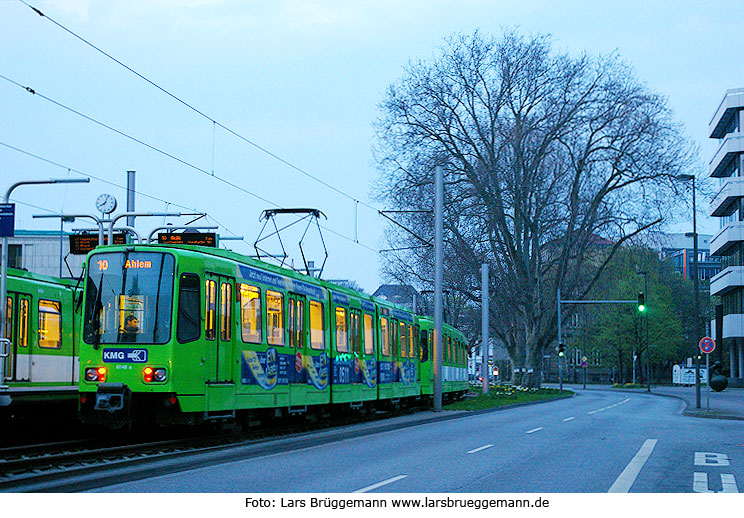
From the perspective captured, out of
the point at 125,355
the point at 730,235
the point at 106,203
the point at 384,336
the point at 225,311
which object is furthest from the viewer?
the point at 730,235

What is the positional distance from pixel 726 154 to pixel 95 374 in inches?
2996

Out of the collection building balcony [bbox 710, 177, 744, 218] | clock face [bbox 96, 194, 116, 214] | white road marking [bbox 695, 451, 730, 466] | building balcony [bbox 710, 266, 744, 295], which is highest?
building balcony [bbox 710, 177, 744, 218]

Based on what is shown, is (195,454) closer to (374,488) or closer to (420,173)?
(374,488)

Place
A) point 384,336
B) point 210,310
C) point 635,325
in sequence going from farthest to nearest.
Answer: point 635,325 < point 384,336 < point 210,310

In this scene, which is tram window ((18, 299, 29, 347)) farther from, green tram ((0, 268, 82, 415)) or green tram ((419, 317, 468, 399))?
green tram ((419, 317, 468, 399))

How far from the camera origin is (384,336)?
104 feet

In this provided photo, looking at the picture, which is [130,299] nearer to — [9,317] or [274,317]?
[9,317]

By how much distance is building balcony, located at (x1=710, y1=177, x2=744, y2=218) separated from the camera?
83812 mm

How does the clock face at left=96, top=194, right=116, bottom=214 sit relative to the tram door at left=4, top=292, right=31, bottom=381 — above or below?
above

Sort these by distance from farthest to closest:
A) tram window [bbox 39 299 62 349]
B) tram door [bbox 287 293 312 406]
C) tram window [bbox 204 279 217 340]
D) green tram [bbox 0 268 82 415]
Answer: tram door [bbox 287 293 312 406] < tram window [bbox 39 299 62 349] < green tram [bbox 0 268 82 415] < tram window [bbox 204 279 217 340]

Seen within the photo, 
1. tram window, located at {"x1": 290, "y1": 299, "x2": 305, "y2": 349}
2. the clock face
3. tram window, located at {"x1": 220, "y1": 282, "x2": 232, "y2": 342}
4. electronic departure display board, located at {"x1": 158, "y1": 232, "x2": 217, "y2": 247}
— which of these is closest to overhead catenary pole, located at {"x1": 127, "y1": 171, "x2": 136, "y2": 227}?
electronic departure display board, located at {"x1": 158, "y1": 232, "x2": 217, "y2": 247}

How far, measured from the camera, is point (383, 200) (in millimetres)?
53062

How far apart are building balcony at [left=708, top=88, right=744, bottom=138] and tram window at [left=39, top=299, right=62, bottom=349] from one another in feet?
237

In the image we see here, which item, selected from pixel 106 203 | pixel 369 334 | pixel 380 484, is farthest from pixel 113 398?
pixel 106 203
